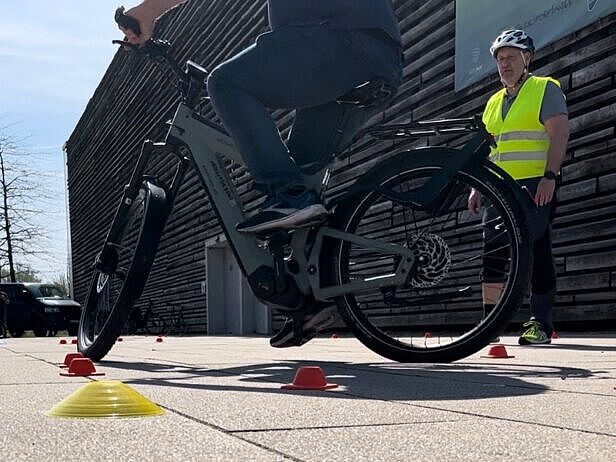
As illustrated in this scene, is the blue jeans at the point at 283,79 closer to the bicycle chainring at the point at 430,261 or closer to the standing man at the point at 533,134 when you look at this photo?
the bicycle chainring at the point at 430,261

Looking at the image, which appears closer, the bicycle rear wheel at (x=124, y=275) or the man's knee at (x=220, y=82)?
the man's knee at (x=220, y=82)

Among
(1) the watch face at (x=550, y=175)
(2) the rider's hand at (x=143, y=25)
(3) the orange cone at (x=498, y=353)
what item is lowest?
(3) the orange cone at (x=498, y=353)

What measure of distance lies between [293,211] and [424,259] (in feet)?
1.82

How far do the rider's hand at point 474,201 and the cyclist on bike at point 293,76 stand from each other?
0.59 metres

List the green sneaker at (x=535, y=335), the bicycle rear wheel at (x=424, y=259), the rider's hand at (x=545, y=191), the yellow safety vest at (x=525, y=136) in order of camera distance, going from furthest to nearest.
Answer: the green sneaker at (x=535, y=335) → the yellow safety vest at (x=525, y=136) → the rider's hand at (x=545, y=191) → the bicycle rear wheel at (x=424, y=259)

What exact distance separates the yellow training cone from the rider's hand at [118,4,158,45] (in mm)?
2475

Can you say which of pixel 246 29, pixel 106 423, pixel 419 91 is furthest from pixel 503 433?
pixel 246 29

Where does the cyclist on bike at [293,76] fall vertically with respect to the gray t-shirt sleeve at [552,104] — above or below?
below

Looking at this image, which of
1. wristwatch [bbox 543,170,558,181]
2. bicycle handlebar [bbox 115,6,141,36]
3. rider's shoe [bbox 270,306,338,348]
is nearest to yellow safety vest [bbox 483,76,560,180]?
wristwatch [bbox 543,170,558,181]

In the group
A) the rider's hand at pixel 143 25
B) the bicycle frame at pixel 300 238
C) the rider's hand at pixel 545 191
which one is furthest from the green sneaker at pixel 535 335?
the rider's hand at pixel 143 25

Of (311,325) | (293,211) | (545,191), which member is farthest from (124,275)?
(545,191)

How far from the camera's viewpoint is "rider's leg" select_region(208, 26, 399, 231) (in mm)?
3352

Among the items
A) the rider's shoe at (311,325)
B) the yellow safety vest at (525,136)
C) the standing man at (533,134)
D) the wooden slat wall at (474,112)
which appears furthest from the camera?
the wooden slat wall at (474,112)

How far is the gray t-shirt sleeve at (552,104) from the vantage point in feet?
15.6
